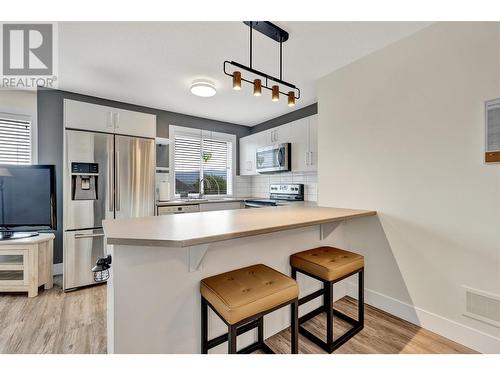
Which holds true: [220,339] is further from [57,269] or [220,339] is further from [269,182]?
[269,182]

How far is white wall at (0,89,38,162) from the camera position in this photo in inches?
113

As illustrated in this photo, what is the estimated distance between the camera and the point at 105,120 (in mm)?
2828

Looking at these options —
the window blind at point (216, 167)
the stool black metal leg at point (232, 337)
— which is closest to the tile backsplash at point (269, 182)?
the window blind at point (216, 167)

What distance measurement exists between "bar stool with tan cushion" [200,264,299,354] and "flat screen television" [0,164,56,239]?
245 centimetres

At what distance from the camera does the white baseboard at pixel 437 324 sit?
1496 millimetres

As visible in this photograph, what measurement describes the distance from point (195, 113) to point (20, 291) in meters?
3.26

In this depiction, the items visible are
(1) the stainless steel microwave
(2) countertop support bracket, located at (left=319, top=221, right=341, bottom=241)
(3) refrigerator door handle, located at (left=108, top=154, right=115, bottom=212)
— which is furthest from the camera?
(1) the stainless steel microwave

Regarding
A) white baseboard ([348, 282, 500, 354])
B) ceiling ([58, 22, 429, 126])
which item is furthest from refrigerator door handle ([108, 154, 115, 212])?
white baseboard ([348, 282, 500, 354])

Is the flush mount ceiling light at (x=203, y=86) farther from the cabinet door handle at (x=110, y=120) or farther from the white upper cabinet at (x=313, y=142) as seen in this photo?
the white upper cabinet at (x=313, y=142)

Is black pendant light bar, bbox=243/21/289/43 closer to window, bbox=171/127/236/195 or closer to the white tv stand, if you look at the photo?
window, bbox=171/127/236/195

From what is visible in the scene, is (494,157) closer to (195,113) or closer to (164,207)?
(164,207)

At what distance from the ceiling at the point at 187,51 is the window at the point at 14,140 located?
30.3 inches

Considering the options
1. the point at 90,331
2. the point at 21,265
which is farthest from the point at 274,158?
the point at 21,265
